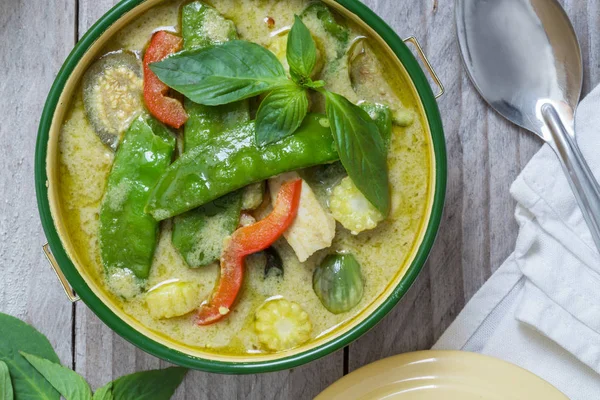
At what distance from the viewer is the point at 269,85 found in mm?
1404

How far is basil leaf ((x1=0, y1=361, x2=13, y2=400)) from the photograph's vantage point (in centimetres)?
172

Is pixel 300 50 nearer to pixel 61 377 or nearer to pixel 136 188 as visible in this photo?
pixel 136 188

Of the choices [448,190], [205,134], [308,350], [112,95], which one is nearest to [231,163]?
[205,134]

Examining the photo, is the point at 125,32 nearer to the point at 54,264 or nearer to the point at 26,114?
the point at 26,114

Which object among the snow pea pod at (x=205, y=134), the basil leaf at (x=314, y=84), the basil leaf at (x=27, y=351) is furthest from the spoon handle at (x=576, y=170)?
the basil leaf at (x=27, y=351)

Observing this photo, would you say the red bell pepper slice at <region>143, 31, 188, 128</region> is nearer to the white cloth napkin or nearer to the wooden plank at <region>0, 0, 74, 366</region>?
the wooden plank at <region>0, 0, 74, 366</region>

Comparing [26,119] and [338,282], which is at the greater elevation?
[26,119]

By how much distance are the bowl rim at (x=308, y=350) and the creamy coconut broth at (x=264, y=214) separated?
0.16 feet

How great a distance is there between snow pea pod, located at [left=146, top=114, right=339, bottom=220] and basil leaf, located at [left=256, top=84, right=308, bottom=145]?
0.07 feet

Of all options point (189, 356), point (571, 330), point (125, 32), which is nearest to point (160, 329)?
point (189, 356)

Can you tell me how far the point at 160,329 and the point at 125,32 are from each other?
0.61 m

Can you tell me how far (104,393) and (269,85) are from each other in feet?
2.72

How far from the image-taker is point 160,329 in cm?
156

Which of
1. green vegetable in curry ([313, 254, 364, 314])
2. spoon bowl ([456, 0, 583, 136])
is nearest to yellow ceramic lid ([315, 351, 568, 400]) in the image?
green vegetable in curry ([313, 254, 364, 314])
